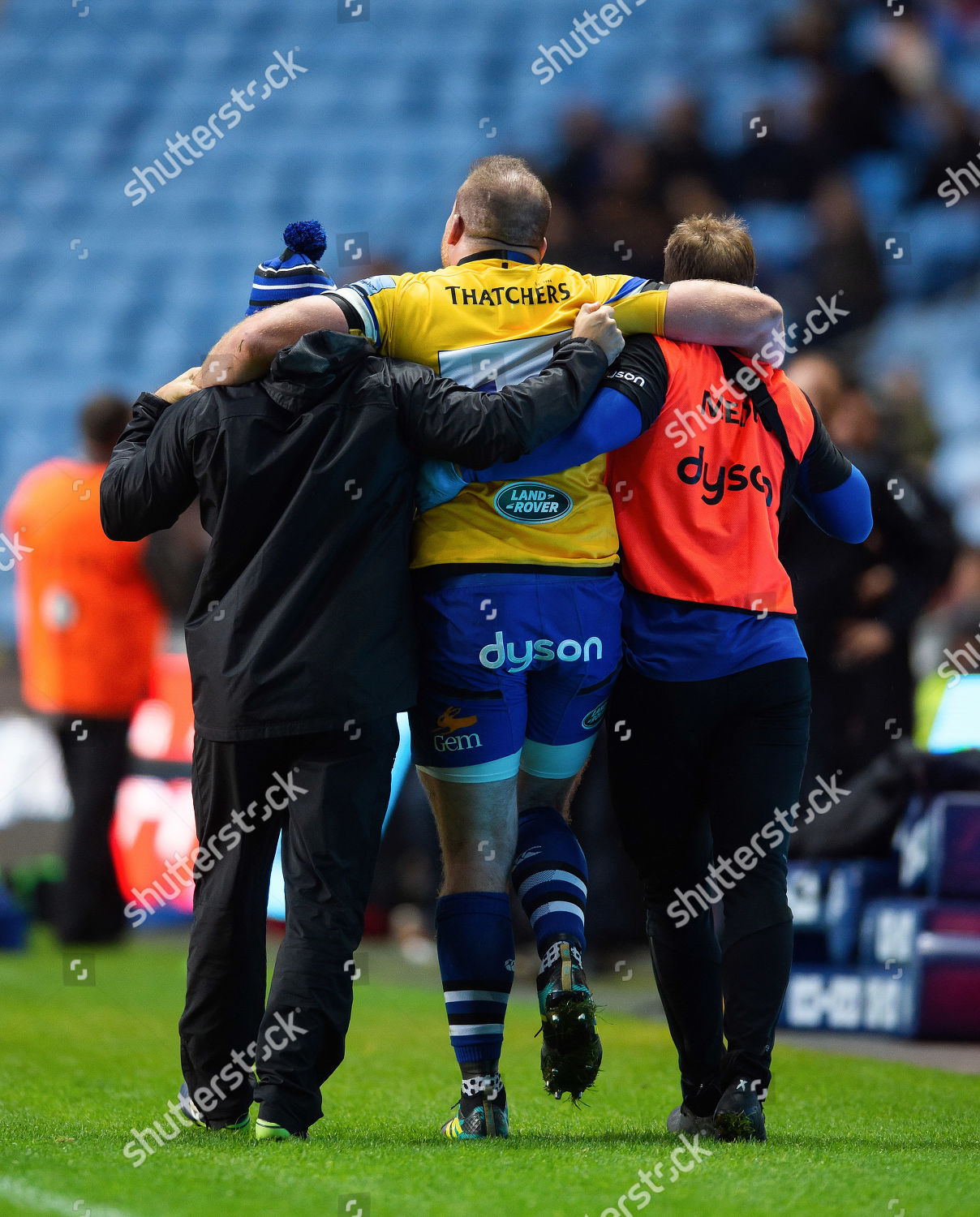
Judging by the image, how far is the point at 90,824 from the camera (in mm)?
6586

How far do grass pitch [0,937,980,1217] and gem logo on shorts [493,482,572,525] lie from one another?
1066 millimetres

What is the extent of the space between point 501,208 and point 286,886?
1.29m

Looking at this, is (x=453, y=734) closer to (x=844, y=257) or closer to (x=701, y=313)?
(x=701, y=313)

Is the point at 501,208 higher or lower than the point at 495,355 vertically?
higher

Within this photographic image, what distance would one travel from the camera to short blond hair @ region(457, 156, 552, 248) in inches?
112

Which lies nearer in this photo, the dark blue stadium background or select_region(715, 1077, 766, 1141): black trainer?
select_region(715, 1077, 766, 1141): black trainer

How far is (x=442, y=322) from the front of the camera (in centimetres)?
274

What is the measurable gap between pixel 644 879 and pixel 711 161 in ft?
22.8

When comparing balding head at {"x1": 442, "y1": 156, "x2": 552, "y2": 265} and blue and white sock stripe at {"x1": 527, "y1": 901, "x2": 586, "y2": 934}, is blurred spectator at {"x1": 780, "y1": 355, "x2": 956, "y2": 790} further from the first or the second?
blue and white sock stripe at {"x1": 527, "y1": 901, "x2": 586, "y2": 934}

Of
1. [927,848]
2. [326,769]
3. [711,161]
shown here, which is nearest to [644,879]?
[326,769]

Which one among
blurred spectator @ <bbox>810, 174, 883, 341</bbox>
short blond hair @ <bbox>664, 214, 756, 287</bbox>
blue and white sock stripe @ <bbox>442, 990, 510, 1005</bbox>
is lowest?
blue and white sock stripe @ <bbox>442, 990, 510, 1005</bbox>

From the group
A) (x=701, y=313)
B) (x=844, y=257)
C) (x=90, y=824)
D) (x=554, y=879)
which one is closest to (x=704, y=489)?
(x=701, y=313)

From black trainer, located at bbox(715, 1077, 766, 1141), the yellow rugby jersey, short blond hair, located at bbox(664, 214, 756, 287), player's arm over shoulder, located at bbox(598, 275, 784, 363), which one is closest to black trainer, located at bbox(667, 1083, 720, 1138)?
black trainer, located at bbox(715, 1077, 766, 1141)

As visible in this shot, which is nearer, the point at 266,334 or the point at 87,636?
the point at 266,334
